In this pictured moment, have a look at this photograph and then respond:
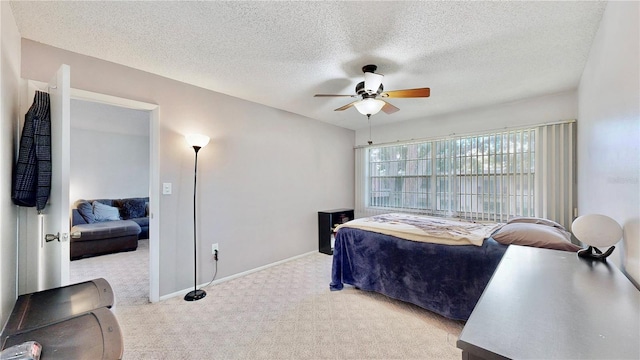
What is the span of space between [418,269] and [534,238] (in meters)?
0.93

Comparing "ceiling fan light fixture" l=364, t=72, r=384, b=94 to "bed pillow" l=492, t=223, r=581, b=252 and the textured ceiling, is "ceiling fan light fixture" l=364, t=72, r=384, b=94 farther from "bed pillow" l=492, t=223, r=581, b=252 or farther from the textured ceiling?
"bed pillow" l=492, t=223, r=581, b=252

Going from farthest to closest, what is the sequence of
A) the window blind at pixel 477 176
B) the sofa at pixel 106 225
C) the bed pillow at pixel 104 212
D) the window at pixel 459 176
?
the bed pillow at pixel 104 212 < the sofa at pixel 106 225 < the window at pixel 459 176 < the window blind at pixel 477 176

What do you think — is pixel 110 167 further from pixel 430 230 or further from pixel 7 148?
pixel 430 230

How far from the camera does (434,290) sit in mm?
2299

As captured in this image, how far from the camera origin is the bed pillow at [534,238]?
6.06 feet

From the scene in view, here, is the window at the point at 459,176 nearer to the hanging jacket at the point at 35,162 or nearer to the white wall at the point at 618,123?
the white wall at the point at 618,123

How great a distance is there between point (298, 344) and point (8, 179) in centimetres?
216

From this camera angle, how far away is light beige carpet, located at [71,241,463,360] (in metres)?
1.84

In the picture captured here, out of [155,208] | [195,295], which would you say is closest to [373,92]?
[155,208]

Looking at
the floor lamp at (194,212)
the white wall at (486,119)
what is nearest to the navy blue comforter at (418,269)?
the floor lamp at (194,212)

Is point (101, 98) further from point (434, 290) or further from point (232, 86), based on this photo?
point (434, 290)

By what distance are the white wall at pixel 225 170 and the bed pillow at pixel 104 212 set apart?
10.9ft

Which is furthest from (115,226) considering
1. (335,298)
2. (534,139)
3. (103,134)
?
(534,139)

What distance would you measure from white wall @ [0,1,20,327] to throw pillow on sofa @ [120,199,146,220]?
4029 millimetres
